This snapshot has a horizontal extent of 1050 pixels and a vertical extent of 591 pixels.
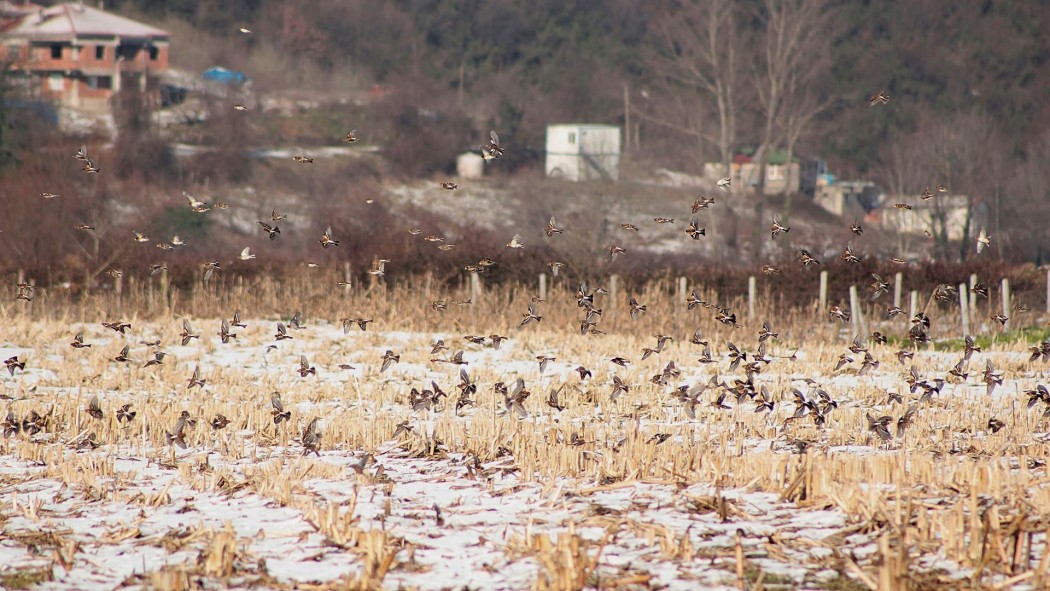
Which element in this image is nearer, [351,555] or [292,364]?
[351,555]

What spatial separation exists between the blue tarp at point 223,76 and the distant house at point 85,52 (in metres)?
2.46

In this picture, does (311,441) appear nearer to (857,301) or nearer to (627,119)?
(857,301)

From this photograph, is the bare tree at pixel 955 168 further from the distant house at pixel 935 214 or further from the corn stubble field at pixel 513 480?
the corn stubble field at pixel 513 480

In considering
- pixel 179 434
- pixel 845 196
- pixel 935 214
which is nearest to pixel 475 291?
pixel 179 434

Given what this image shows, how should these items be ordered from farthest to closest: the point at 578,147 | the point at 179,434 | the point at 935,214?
1. the point at 578,147
2. the point at 935,214
3. the point at 179,434

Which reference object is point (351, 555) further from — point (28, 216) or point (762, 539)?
point (28, 216)

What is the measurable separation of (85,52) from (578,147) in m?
25.8

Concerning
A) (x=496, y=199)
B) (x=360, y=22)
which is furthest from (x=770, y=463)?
(x=360, y=22)

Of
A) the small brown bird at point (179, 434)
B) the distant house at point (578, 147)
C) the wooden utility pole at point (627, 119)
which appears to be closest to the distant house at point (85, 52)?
the distant house at point (578, 147)

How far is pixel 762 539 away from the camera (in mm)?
6605

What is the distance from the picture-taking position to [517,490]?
7.95 meters

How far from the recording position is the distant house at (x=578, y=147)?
6012 cm

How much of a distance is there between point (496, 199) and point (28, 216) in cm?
2249

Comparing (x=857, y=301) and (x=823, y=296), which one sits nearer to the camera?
(x=857, y=301)
